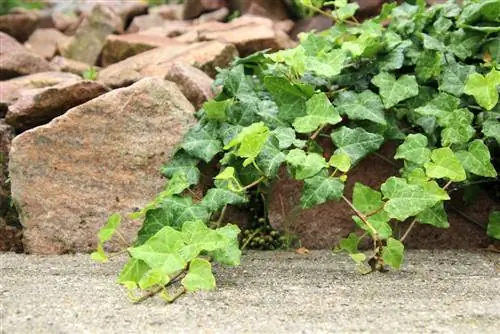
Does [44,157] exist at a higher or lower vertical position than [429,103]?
lower

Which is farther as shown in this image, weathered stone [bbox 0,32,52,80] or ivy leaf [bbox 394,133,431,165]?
weathered stone [bbox 0,32,52,80]

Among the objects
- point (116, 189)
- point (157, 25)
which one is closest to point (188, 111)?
point (116, 189)

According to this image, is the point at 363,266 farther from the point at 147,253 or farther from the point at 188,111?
the point at 188,111

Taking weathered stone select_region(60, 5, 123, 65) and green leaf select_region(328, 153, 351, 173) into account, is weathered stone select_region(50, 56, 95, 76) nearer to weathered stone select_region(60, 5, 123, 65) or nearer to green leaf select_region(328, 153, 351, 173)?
weathered stone select_region(60, 5, 123, 65)

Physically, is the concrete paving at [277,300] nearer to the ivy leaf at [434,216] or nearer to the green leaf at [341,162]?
the ivy leaf at [434,216]

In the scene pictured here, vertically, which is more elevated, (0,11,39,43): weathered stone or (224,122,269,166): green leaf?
(224,122,269,166): green leaf

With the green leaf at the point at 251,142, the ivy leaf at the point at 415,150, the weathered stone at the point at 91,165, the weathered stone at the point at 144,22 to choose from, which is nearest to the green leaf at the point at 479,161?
the ivy leaf at the point at 415,150

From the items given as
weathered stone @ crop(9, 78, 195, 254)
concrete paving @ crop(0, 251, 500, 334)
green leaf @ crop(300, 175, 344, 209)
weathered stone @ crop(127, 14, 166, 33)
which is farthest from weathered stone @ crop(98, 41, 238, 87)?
weathered stone @ crop(127, 14, 166, 33)
